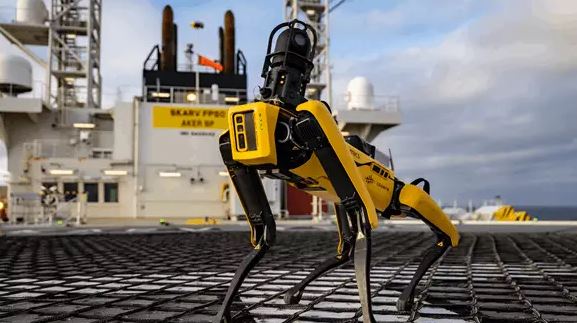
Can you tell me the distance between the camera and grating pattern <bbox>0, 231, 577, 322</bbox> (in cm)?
355

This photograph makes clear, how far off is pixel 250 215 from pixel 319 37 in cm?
2538

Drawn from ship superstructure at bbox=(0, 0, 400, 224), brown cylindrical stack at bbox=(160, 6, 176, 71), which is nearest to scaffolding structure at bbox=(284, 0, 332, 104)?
ship superstructure at bbox=(0, 0, 400, 224)

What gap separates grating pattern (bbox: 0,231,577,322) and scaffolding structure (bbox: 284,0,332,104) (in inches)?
750

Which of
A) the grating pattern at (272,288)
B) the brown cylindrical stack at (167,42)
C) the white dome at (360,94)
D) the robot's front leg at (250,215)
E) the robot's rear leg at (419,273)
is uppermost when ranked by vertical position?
the brown cylindrical stack at (167,42)

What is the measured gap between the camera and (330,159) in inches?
108

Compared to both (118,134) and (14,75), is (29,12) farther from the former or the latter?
(118,134)

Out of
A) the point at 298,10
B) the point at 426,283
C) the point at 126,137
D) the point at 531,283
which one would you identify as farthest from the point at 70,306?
the point at 298,10

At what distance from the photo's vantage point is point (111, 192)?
23.4 meters

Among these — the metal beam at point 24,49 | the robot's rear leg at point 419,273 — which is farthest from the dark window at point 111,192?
the robot's rear leg at point 419,273

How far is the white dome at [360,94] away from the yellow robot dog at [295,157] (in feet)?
76.2

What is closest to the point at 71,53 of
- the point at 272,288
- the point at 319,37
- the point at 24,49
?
the point at 24,49

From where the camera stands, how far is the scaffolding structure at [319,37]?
86.5 ft

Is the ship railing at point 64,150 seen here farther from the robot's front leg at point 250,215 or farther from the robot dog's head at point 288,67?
the robot dog's head at point 288,67

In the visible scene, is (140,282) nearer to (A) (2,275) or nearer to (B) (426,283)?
(A) (2,275)
